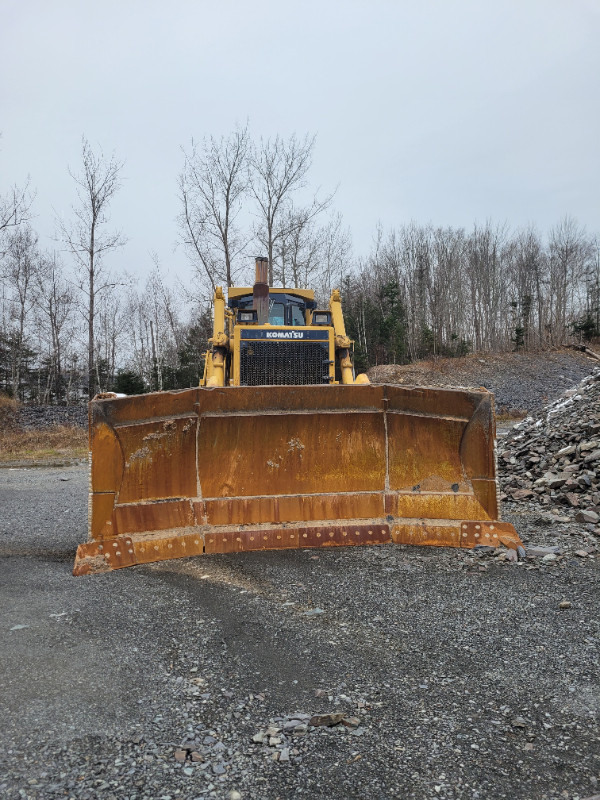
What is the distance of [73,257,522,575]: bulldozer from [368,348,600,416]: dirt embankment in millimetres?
20634

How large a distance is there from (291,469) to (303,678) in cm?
239

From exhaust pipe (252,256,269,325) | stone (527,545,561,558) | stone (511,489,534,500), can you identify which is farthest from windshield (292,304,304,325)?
stone (527,545,561,558)

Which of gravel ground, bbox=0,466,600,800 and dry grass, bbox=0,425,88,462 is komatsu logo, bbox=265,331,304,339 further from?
dry grass, bbox=0,425,88,462

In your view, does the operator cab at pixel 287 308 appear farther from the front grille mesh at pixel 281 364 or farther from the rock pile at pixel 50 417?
the rock pile at pixel 50 417

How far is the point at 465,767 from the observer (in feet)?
6.50

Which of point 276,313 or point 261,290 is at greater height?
point 261,290

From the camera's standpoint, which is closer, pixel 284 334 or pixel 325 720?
pixel 325 720

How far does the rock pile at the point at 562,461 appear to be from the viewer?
6.27m

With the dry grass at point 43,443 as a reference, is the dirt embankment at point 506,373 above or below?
above

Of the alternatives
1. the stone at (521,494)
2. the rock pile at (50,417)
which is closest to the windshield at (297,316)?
the stone at (521,494)

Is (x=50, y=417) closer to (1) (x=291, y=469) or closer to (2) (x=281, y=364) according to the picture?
(2) (x=281, y=364)

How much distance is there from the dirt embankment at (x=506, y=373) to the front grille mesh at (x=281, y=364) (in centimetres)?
1890

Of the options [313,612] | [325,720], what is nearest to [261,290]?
[313,612]

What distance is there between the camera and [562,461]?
721 cm
